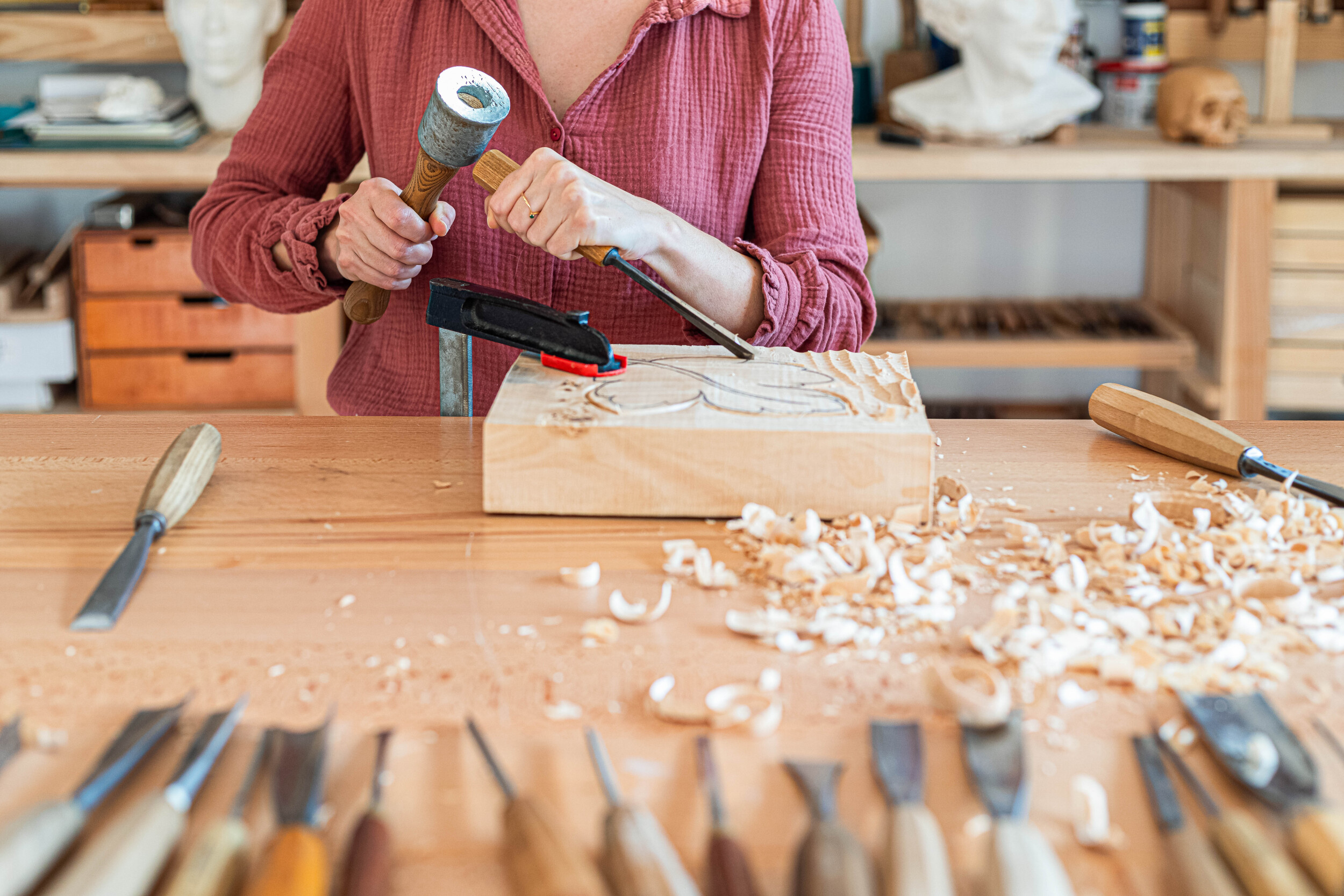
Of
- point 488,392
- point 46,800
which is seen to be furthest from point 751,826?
point 488,392

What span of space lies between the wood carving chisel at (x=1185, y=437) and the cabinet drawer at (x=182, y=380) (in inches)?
65.4

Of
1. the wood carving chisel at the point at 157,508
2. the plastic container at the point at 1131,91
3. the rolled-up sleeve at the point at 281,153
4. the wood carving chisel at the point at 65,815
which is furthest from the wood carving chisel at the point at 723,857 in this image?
the plastic container at the point at 1131,91

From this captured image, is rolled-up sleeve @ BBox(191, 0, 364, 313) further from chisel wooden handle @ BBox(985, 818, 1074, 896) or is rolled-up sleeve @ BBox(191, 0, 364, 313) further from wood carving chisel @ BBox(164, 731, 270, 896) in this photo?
chisel wooden handle @ BBox(985, 818, 1074, 896)

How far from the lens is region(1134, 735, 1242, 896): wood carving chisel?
1.47ft

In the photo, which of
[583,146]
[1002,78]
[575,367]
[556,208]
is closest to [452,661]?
[575,367]

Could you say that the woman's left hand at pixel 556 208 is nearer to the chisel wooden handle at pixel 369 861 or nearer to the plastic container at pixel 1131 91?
the chisel wooden handle at pixel 369 861

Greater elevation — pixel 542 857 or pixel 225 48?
pixel 225 48

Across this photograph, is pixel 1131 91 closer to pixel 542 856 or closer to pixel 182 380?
pixel 182 380

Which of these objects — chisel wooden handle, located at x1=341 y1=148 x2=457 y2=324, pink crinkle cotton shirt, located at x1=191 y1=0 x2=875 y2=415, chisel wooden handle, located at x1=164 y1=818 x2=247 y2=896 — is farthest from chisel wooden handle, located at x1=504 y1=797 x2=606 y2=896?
pink crinkle cotton shirt, located at x1=191 y1=0 x2=875 y2=415

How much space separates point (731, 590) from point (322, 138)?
2.68 ft

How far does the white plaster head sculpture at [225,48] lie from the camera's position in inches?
83.8

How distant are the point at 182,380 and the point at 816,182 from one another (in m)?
1.45

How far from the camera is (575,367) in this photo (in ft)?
2.95

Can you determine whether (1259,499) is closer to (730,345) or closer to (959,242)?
(730,345)
